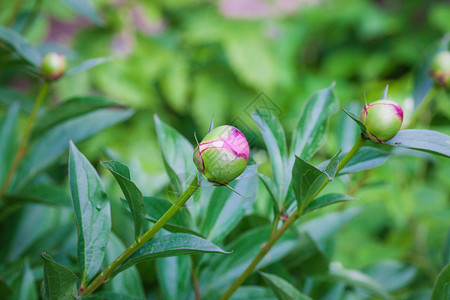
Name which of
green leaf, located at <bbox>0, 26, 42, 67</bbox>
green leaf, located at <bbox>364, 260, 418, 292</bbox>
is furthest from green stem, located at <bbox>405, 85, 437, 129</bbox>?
green leaf, located at <bbox>0, 26, 42, 67</bbox>

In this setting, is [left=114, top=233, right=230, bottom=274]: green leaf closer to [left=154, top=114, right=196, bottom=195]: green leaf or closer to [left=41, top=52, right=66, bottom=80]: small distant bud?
[left=154, top=114, right=196, bottom=195]: green leaf

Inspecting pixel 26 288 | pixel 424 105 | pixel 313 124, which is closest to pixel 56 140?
pixel 26 288

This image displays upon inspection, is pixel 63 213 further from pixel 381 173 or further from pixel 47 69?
pixel 381 173

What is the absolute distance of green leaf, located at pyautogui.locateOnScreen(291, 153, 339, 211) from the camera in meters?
0.23

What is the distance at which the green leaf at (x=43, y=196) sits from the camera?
354 mm

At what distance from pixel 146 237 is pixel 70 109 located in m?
0.20

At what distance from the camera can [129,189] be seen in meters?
0.22

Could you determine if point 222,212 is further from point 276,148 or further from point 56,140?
point 56,140

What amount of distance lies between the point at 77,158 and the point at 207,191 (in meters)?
0.13

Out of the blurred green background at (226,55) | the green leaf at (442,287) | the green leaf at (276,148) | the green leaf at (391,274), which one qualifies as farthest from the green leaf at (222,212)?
the blurred green background at (226,55)

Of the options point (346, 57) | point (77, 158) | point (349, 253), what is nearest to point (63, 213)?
point (77, 158)

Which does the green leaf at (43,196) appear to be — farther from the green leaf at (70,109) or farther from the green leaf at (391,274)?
the green leaf at (391,274)

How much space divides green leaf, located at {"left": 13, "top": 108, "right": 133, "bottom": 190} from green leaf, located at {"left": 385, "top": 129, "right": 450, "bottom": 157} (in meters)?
0.27

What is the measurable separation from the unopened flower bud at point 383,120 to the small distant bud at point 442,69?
8.9 inches
